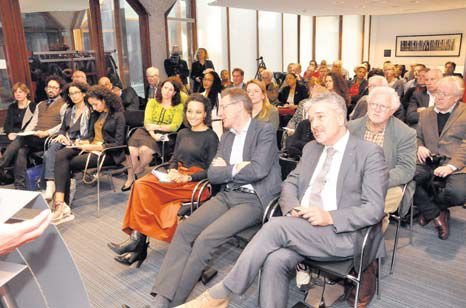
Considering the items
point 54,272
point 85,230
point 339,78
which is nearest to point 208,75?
point 339,78

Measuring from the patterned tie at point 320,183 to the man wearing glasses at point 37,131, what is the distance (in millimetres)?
3598

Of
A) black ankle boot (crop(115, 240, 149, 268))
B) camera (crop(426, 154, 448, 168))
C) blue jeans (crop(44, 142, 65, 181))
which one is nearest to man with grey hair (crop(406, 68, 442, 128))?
camera (crop(426, 154, 448, 168))

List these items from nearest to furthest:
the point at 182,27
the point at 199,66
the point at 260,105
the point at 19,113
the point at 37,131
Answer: the point at 260,105 < the point at 37,131 < the point at 19,113 < the point at 199,66 < the point at 182,27

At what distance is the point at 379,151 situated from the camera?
224 cm

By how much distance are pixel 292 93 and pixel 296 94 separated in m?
0.09

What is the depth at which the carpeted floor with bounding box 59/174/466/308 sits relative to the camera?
260cm

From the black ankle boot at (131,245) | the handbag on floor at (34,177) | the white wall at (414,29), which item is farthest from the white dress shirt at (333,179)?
the white wall at (414,29)

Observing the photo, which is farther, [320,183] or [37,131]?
[37,131]

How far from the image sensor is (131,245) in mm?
3002

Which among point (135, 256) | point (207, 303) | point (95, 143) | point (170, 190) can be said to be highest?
point (95, 143)

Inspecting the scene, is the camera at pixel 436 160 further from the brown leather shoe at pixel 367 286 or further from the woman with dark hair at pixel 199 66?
the woman with dark hair at pixel 199 66

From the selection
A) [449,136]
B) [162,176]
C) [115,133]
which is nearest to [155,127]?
[115,133]

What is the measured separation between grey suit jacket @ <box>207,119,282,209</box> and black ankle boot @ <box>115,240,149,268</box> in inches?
30.8

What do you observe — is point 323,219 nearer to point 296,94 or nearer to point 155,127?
point 155,127
